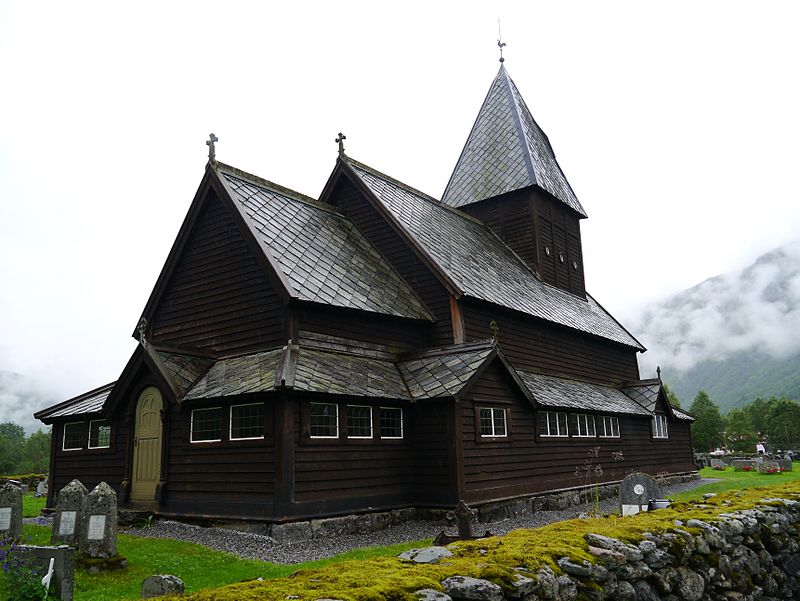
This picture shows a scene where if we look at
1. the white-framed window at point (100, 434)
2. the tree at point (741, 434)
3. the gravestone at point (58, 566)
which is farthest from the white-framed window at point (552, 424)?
the tree at point (741, 434)

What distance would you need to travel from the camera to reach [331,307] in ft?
61.0

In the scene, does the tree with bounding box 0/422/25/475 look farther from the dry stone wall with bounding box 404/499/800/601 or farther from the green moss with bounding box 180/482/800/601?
the green moss with bounding box 180/482/800/601

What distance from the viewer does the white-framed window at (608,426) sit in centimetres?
2687

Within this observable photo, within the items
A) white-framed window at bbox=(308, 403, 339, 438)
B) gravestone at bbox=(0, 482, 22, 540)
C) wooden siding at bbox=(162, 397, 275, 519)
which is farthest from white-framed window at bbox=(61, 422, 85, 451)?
white-framed window at bbox=(308, 403, 339, 438)

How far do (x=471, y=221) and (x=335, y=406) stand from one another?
1691 cm

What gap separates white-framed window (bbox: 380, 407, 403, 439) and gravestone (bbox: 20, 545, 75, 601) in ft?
34.8

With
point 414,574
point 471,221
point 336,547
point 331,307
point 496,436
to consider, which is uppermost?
point 471,221

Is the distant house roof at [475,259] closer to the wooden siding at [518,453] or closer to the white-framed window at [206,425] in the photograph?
the wooden siding at [518,453]

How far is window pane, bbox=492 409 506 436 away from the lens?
1978 cm

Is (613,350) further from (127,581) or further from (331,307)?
(127,581)

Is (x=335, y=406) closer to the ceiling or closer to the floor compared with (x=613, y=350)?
closer to the floor

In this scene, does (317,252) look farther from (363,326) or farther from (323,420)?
(323,420)

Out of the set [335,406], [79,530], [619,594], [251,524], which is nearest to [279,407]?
[335,406]

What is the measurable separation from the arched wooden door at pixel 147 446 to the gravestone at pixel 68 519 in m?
5.62
